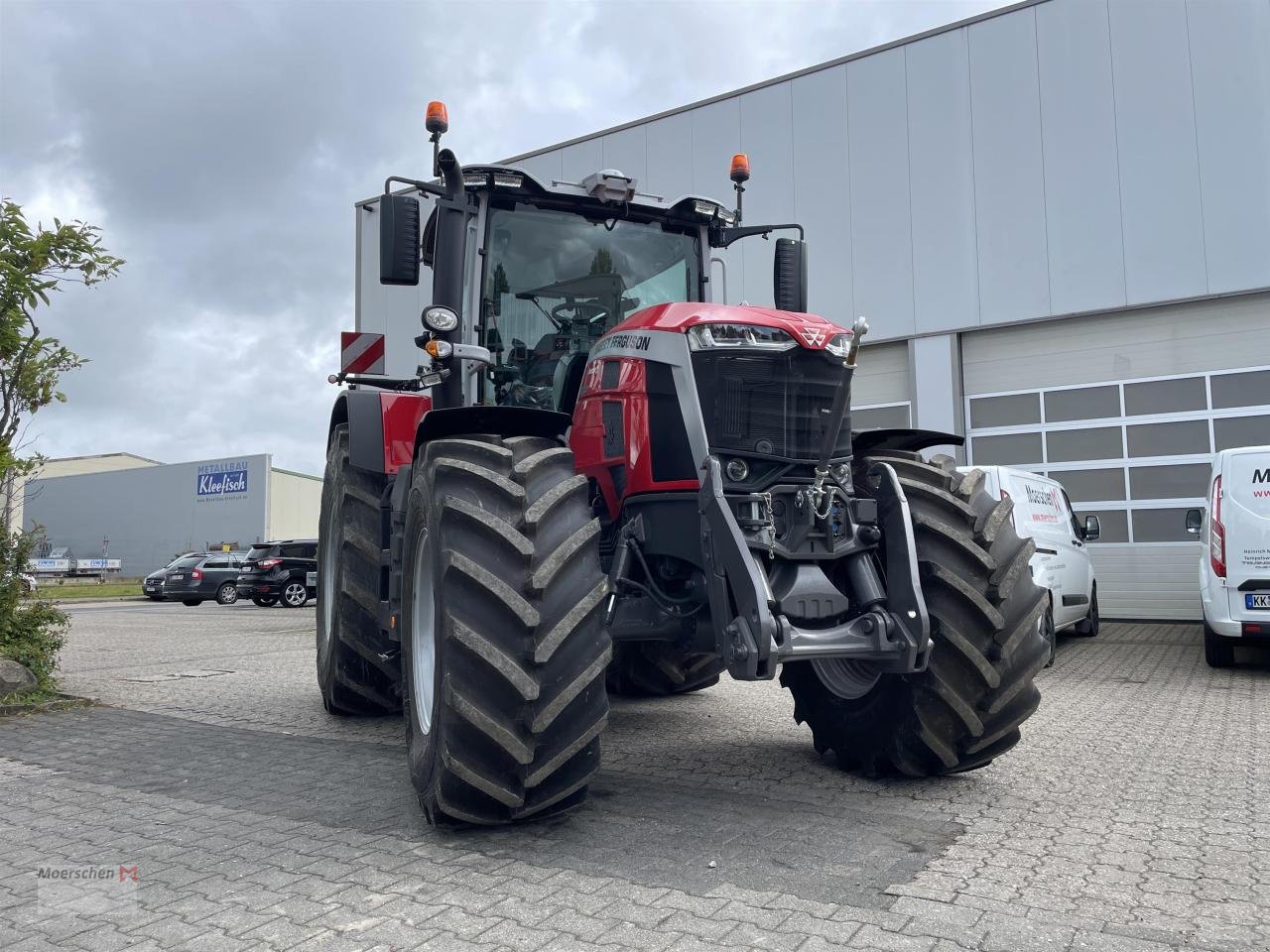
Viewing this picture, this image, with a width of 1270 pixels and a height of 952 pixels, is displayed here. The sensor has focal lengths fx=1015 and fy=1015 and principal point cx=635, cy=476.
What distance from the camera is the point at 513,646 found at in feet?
12.1

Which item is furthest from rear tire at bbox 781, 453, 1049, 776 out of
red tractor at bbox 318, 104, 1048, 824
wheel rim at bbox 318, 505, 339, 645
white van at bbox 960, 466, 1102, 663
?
white van at bbox 960, 466, 1102, 663

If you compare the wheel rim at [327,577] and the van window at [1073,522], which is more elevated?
the van window at [1073,522]

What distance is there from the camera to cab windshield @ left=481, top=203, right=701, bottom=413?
5402mm

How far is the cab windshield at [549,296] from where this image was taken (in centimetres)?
540

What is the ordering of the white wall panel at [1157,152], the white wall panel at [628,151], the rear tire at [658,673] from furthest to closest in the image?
the white wall panel at [628,151], the white wall panel at [1157,152], the rear tire at [658,673]

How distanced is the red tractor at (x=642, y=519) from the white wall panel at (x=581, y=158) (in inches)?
531

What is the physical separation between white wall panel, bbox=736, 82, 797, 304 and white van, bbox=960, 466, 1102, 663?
6417 millimetres

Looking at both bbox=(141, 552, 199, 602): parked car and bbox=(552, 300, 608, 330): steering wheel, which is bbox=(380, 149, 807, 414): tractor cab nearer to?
bbox=(552, 300, 608, 330): steering wheel

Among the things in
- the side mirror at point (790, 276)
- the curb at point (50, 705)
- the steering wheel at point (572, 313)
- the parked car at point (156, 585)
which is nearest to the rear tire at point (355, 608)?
the steering wheel at point (572, 313)

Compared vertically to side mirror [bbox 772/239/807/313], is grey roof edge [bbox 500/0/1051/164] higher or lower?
higher

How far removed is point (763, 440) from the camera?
14.1 ft

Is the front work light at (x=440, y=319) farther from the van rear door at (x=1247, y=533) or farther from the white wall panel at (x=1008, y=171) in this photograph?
the white wall panel at (x=1008, y=171)

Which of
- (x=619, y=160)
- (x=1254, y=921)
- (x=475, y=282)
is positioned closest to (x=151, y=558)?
(x=619, y=160)

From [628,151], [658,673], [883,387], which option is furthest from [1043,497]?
[628,151]
